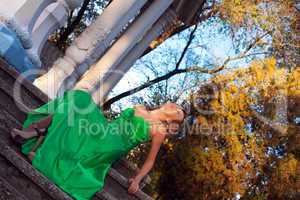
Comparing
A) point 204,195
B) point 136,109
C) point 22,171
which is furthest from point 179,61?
point 22,171

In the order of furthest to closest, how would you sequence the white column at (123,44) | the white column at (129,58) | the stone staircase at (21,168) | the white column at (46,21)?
the white column at (129,58)
the white column at (123,44)
the white column at (46,21)
the stone staircase at (21,168)

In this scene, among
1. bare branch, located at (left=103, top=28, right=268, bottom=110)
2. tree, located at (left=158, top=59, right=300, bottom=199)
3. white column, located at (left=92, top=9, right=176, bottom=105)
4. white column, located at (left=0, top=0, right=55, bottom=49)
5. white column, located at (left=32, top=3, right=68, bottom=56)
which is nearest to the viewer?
white column, located at (left=0, top=0, right=55, bottom=49)

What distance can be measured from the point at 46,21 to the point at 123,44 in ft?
14.2

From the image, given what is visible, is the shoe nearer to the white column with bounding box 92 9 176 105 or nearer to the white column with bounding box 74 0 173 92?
the white column with bounding box 74 0 173 92

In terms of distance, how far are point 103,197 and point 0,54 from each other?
3124 mm

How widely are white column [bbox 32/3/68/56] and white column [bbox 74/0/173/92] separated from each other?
3.51m

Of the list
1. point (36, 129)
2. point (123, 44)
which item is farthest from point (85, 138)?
point (123, 44)

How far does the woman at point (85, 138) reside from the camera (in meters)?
4.58

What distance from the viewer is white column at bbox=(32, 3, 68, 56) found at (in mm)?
7844

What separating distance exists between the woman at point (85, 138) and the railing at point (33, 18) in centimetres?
242

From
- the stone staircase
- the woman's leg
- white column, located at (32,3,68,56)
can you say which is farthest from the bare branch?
the woman's leg

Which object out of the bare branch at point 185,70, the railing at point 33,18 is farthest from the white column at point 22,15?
the bare branch at point 185,70

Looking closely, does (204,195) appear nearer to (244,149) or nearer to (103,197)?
(244,149)

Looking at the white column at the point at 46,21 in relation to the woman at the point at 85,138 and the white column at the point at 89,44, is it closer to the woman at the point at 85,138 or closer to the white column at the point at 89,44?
the white column at the point at 89,44
